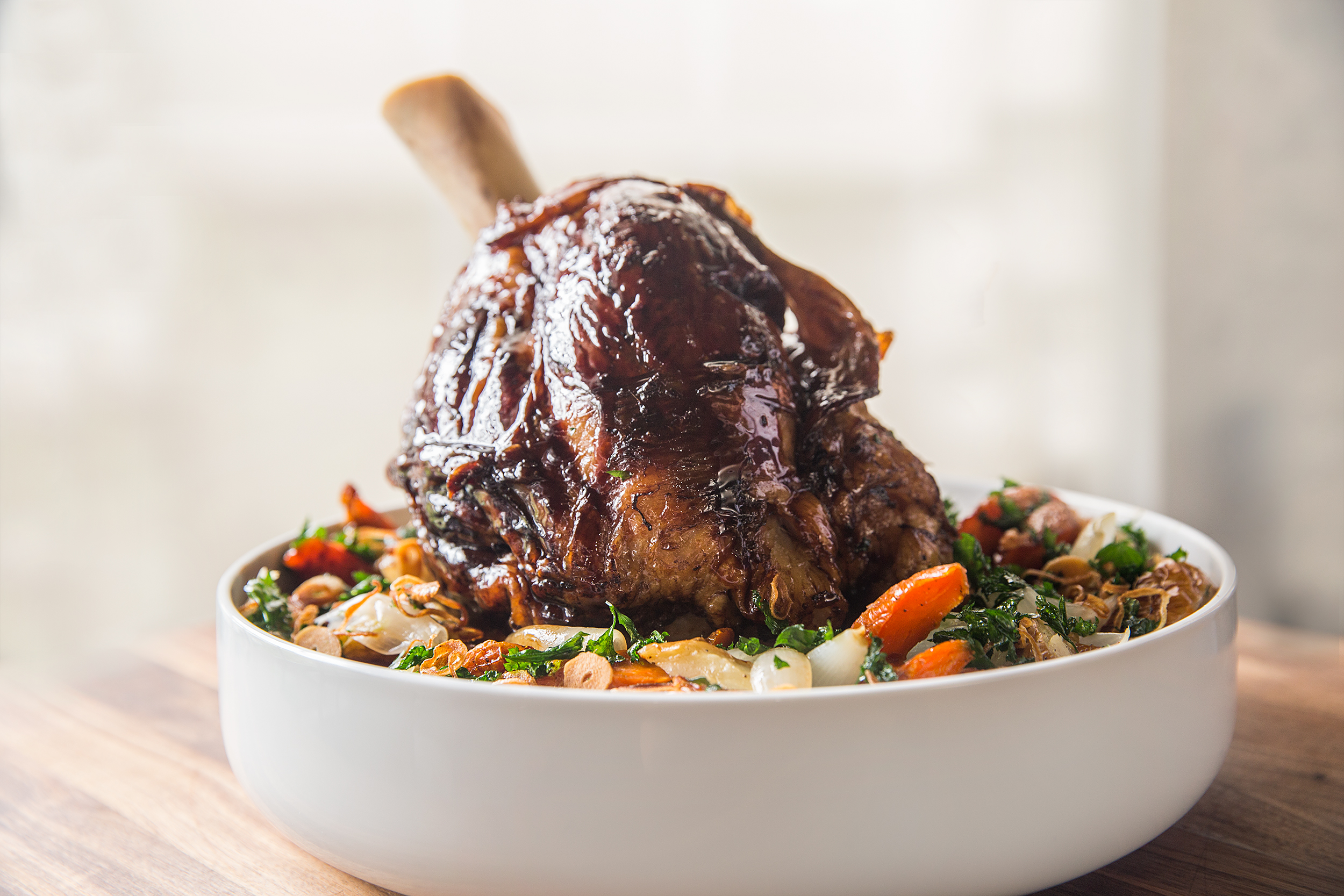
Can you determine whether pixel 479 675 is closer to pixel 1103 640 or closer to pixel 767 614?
pixel 767 614

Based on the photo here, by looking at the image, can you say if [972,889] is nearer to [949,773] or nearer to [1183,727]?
[949,773]

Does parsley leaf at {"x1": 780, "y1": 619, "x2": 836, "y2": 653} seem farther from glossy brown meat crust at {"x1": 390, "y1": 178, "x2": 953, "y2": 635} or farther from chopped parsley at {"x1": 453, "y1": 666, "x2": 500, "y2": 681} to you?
chopped parsley at {"x1": 453, "y1": 666, "x2": 500, "y2": 681}

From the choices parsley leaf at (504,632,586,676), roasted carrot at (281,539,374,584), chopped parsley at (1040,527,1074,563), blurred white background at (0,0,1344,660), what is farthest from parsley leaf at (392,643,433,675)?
blurred white background at (0,0,1344,660)

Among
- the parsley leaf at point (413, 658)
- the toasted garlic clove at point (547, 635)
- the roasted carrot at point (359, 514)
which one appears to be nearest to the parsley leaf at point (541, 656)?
the toasted garlic clove at point (547, 635)

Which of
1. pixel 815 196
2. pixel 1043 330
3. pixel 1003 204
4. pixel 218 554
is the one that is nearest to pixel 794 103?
pixel 815 196

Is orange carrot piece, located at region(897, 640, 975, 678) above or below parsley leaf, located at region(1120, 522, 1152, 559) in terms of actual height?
above

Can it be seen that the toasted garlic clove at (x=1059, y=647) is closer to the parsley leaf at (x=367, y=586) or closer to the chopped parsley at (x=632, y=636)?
the chopped parsley at (x=632, y=636)
